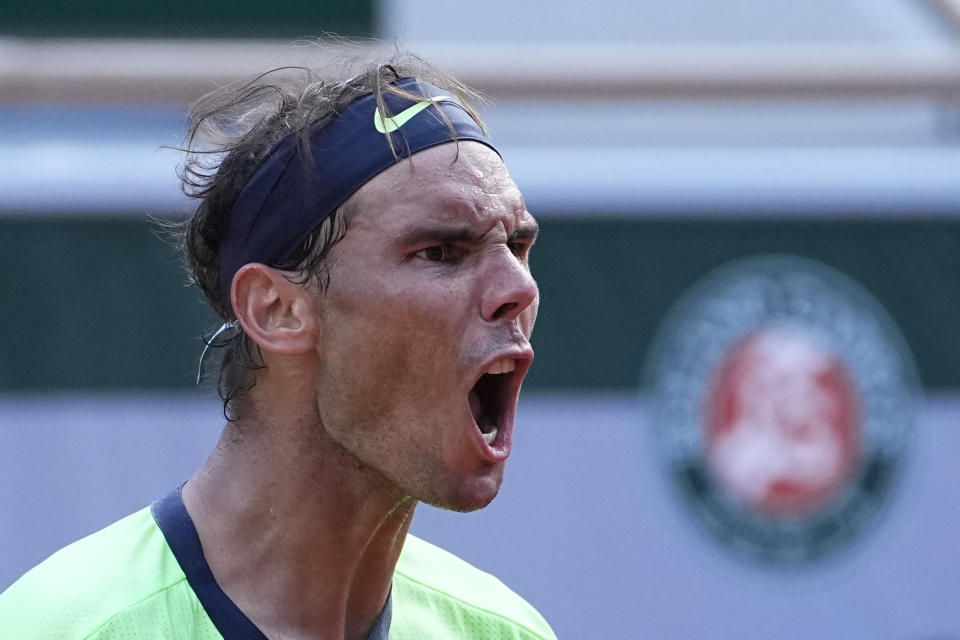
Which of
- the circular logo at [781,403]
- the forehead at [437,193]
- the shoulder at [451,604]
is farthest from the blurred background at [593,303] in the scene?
the forehead at [437,193]

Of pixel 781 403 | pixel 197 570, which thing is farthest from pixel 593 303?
pixel 197 570

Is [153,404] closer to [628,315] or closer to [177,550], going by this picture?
[628,315]

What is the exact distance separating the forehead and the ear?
0.14 metres

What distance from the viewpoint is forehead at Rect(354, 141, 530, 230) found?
1.90 meters

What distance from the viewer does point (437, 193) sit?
192 cm

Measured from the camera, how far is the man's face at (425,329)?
1875 millimetres

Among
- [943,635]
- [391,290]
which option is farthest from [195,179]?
[943,635]

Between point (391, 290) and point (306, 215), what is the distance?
0.57ft

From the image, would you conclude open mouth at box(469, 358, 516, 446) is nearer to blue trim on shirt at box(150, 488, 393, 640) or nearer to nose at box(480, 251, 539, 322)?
nose at box(480, 251, 539, 322)

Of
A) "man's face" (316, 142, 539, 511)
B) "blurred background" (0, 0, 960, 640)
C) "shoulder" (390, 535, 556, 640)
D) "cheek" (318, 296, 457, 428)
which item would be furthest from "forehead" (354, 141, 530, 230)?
"blurred background" (0, 0, 960, 640)

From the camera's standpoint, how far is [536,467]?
4.17 metres

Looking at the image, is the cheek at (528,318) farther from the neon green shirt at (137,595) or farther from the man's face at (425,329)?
the neon green shirt at (137,595)

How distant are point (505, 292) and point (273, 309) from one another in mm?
342

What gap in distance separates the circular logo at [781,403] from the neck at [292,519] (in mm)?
2323
